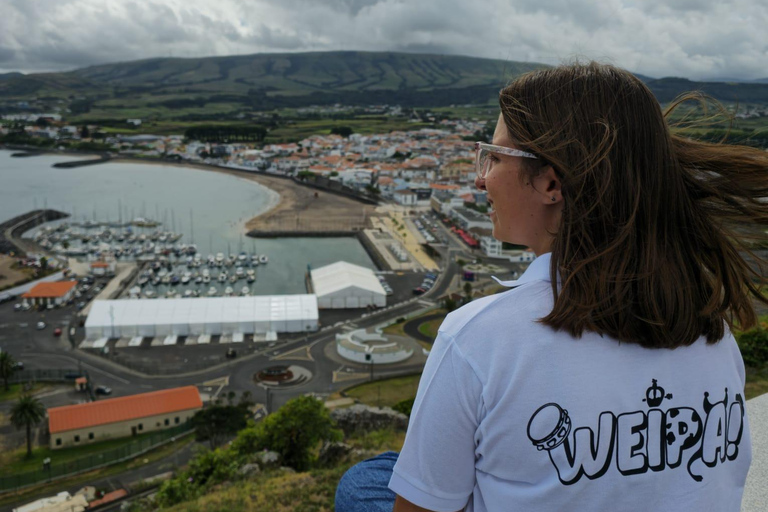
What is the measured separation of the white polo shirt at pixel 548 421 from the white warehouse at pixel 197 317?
8641 mm

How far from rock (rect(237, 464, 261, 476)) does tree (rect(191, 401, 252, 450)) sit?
9.02 ft

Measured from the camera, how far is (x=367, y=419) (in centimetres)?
379

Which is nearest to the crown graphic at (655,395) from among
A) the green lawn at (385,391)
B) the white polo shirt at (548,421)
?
the white polo shirt at (548,421)

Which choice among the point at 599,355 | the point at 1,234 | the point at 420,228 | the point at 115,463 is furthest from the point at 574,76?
the point at 1,234

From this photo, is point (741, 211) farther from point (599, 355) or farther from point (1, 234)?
point (1, 234)

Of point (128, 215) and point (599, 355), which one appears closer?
point (599, 355)

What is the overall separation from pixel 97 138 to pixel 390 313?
30.5 metres

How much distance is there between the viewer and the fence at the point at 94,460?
4992 millimetres

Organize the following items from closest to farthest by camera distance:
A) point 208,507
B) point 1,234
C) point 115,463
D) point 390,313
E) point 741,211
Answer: point 741,211 → point 208,507 → point 115,463 → point 390,313 → point 1,234

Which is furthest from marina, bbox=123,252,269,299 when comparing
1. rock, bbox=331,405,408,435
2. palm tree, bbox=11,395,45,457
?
rock, bbox=331,405,408,435

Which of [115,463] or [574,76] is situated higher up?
[574,76]

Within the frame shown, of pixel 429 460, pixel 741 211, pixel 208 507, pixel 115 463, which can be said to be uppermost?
pixel 741 211

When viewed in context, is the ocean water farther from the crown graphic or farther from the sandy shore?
the crown graphic

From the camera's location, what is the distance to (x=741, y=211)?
1.80 ft
